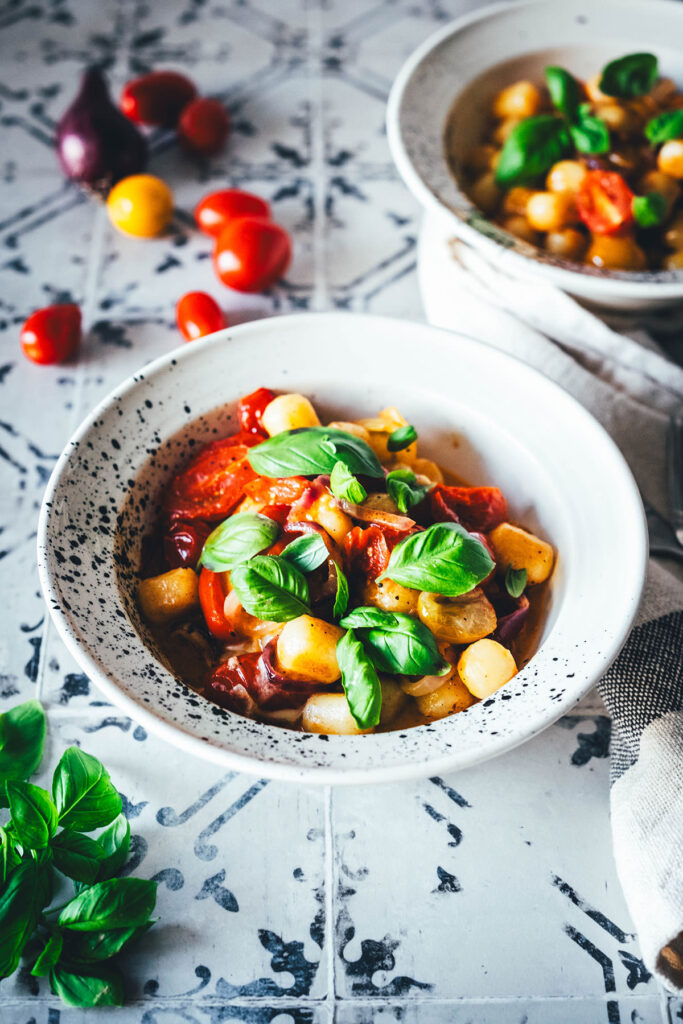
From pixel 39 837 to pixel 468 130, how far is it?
1392 mm

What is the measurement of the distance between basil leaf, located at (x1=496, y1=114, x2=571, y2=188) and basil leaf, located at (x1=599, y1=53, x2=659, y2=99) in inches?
4.9

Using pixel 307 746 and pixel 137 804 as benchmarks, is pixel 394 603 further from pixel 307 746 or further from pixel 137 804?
pixel 137 804

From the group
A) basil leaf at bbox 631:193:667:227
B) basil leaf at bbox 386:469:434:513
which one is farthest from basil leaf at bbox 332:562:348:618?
basil leaf at bbox 631:193:667:227

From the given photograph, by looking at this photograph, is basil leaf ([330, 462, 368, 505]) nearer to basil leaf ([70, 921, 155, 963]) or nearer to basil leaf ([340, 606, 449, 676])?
basil leaf ([340, 606, 449, 676])

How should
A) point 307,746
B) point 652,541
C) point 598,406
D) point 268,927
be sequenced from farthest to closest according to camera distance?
1. point 598,406
2. point 652,541
3. point 268,927
4. point 307,746

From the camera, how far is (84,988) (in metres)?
0.90

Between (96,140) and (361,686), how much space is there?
1.24 m

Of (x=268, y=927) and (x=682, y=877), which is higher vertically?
(x=682, y=877)

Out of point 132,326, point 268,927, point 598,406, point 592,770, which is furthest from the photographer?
point 132,326

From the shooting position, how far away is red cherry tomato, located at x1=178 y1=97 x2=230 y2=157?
1.75 m

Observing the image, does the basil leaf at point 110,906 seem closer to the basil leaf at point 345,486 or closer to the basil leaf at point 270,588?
the basil leaf at point 270,588

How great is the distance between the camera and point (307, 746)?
877mm

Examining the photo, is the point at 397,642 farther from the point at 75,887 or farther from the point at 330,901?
the point at 75,887

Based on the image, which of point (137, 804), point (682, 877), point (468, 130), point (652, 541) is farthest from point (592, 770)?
point (468, 130)
